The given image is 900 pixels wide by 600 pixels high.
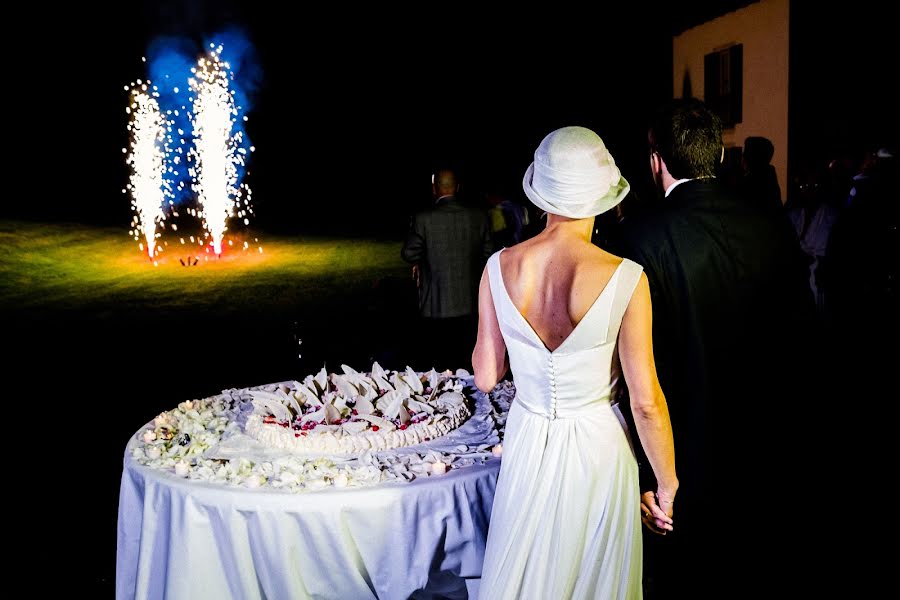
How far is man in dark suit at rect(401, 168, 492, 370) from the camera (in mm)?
6801

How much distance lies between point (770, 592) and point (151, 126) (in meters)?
23.4

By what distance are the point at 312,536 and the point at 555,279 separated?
1.13m

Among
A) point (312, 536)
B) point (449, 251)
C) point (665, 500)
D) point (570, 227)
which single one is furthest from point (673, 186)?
point (449, 251)

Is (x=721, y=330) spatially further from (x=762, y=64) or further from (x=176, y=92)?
(x=176, y=92)

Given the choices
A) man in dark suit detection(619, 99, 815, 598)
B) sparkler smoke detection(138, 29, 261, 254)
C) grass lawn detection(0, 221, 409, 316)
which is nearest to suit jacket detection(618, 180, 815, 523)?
man in dark suit detection(619, 99, 815, 598)

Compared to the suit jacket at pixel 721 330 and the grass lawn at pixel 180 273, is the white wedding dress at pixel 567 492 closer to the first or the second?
the suit jacket at pixel 721 330

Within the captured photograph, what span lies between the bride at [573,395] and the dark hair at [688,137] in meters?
0.41

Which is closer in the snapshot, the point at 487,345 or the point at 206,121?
the point at 487,345

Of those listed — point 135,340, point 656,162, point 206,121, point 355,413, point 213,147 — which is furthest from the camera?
point 206,121

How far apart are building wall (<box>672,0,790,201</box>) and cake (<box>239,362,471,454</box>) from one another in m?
13.2

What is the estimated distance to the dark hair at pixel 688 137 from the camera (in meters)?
2.93

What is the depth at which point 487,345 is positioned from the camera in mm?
2768

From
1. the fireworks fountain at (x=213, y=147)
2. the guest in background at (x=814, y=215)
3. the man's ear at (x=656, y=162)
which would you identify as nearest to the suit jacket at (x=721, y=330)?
the man's ear at (x=656, y=162)

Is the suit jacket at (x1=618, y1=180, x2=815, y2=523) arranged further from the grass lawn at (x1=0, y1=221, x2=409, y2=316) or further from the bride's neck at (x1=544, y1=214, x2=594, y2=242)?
the grass lawn at (x1=0, y1=221, x2=409, y2=316)
